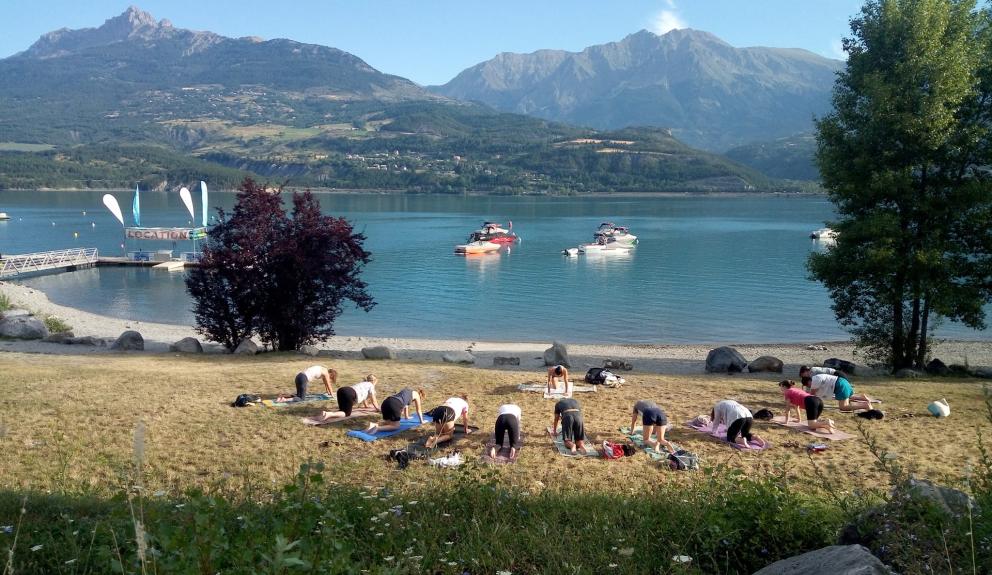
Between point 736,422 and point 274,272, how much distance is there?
12901mm

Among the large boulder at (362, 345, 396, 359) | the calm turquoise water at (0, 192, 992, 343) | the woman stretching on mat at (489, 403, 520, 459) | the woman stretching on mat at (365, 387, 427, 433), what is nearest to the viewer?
the woman stretching on mat at (489, 403, 520, 459)

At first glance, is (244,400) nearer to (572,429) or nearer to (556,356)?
(572,429)

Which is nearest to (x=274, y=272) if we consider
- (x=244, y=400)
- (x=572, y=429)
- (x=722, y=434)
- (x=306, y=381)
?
(x=306, y=381)

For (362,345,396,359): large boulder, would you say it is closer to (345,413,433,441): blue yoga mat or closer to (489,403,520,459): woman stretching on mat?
(345,413,433,441): blue yoga mat

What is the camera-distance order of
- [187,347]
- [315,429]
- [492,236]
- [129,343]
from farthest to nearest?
1. [492,236]
2. [187,347]
3. [129,343]
4. [315,429]

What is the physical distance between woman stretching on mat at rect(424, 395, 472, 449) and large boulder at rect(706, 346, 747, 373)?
30.2 feet

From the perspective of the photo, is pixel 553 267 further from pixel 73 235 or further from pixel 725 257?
pixel 73 235

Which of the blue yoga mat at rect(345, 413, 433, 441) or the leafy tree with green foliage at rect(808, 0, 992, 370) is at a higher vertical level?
the leafy tree with green foliage at rect(808, 0, 992, 370)

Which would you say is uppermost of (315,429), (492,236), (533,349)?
(492,236)

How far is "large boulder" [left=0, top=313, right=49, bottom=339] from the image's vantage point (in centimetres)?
1936

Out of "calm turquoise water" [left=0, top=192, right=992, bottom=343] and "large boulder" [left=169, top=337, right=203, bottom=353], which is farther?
"calm turquoise water" [left=0, top=192, right=992, bottom=343]

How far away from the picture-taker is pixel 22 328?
1958cm

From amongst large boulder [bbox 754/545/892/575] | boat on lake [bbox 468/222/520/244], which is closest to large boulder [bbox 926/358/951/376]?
large boulder [bbox 754/545/892/575]

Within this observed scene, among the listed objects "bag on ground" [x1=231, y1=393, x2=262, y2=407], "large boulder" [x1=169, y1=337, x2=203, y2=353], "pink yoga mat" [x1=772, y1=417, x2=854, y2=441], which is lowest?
"large boulder" [x1=169, y1=337, x2=203, y2=353]
